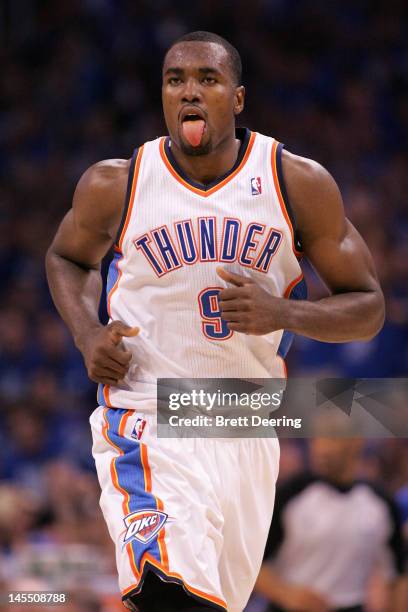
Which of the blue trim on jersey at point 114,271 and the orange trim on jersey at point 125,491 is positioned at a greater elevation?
the blue trim on jersey at point 114,271

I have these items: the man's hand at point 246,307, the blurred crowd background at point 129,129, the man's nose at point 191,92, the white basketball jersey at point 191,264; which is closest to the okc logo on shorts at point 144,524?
the white basketball jersey at point 191,264

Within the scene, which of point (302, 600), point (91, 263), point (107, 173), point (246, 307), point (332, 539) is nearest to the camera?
point (246, 307)

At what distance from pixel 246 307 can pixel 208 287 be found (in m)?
0.24

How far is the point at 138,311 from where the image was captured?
3947mm

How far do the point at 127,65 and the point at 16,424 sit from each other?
4575mm

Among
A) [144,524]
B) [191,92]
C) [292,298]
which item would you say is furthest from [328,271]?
[144,524]

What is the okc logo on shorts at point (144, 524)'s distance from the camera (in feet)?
11.5

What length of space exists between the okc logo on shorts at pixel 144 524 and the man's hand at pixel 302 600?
7.61ft

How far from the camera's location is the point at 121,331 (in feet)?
12.3

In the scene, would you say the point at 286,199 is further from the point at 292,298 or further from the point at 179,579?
the point at 179,579

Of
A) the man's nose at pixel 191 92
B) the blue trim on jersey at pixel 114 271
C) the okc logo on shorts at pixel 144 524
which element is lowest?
the okc logo on shorts at pixel 144 524

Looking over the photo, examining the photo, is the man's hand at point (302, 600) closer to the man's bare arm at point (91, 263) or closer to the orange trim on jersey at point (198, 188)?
the man's bare arm at point (91, 263)

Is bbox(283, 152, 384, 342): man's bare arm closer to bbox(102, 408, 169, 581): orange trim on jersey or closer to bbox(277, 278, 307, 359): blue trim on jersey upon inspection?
bbox(277, 278, 307, 359): blue trim on jersey

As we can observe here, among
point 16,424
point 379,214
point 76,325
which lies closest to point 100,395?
point 76,325
